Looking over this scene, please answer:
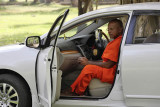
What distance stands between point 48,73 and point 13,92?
0.69 metres

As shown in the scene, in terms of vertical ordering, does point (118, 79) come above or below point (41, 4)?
above

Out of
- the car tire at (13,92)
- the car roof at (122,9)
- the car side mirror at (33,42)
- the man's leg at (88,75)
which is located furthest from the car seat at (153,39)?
the car tire at (13,92)

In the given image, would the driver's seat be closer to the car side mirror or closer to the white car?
the white car

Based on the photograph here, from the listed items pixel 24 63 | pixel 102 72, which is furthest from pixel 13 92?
pixel 102 72

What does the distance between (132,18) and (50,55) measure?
3.37ft

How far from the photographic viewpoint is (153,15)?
3.86 metres

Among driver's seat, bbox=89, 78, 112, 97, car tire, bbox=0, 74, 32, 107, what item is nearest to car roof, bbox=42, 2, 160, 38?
driver's seat, bbox=89, 78, 112, 97

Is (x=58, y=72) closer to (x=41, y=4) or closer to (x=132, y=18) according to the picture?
(x=132, y=18)

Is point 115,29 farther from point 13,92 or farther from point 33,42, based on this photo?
point 13,92

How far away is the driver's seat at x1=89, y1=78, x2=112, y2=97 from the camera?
4.12 m

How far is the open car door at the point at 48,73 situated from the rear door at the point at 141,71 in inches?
29.7

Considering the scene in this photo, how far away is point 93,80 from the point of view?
4.19 m

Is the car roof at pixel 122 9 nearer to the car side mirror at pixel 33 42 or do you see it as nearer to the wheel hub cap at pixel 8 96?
the car side mirror at pixel 33 42

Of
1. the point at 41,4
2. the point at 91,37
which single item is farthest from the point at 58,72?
the point at 41,4
